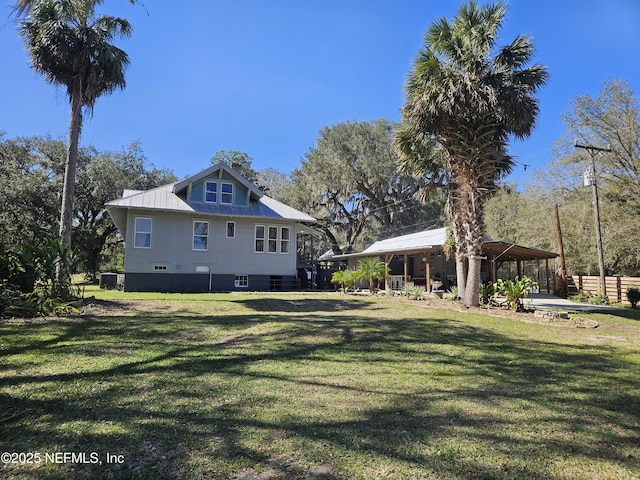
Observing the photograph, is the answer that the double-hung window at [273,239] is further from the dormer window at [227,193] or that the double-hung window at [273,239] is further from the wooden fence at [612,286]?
the wooden fence at [612,286]

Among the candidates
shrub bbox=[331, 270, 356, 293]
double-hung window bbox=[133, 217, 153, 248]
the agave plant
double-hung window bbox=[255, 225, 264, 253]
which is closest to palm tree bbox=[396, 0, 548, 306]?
the agave plant

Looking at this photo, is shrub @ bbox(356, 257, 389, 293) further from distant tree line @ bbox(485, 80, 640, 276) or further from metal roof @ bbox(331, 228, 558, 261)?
distant tree line @ bbox(485, 80, 640, 276)

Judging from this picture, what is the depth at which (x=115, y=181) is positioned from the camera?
27.8 meters

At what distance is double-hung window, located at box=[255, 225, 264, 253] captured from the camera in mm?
20297

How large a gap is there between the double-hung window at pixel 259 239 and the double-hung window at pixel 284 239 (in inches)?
42.9

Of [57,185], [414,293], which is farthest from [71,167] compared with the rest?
[57,185]

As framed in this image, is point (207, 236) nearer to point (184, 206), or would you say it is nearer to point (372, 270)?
point (184, 206)

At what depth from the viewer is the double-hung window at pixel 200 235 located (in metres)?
19.0

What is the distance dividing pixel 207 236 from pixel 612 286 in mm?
21735

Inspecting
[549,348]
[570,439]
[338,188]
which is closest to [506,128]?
[549,348]

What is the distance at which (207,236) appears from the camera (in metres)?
19.2

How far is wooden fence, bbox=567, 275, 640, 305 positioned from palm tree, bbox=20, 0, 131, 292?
24651mm

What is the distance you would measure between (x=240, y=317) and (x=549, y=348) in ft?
21.9

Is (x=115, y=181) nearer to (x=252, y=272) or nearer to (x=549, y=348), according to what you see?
(x=252, y=272)
